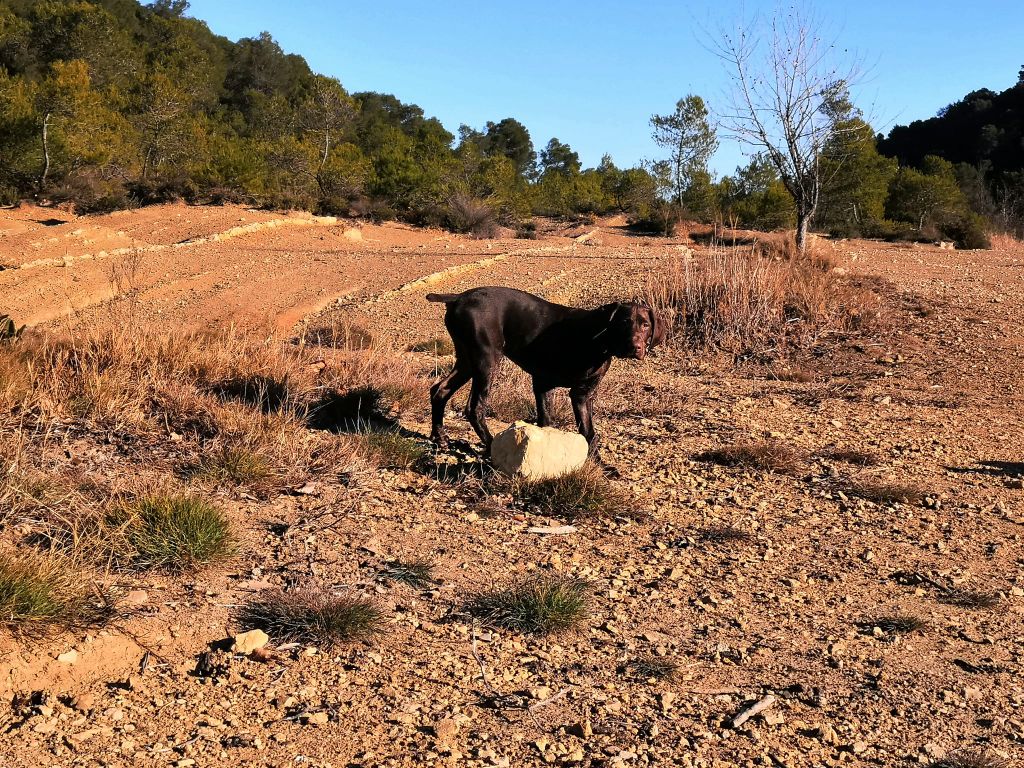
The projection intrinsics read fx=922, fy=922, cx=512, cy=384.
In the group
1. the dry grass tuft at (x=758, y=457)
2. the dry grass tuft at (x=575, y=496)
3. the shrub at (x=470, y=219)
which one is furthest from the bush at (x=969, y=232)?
the dry grass tuft at (x=575, y=496)

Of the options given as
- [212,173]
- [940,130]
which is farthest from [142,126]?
[940,130]

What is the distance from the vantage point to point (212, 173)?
31.2 m

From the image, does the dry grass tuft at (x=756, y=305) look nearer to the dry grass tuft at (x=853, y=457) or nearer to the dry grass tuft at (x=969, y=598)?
the dry grass tuft at (x=853, y=457)

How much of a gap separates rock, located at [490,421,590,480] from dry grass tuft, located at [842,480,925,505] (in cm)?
199

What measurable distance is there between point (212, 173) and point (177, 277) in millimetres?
15541

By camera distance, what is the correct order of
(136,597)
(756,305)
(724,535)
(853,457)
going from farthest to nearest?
(756,305)
(853,457)
(724,535)
(136,597)

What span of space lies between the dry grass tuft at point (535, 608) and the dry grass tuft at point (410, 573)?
33cm

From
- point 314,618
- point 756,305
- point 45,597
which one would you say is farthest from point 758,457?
point 756,305

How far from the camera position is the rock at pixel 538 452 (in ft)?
20.3

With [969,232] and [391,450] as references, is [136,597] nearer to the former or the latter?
[391,450]

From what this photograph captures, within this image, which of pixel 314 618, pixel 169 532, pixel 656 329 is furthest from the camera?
pixel 656 329

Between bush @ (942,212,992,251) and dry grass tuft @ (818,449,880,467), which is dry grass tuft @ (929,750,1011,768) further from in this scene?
bush @ (942,212,992,251)

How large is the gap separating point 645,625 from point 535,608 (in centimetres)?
56

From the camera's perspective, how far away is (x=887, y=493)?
6480 mm
